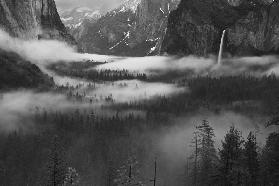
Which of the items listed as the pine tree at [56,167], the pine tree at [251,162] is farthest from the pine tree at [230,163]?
the pine tree at [56,167]

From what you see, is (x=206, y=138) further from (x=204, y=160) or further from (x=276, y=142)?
(x=276, y=142)

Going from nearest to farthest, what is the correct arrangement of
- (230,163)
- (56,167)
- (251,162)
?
(230,163) < (56,167) < (251,162)

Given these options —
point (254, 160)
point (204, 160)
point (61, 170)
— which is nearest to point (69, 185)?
point (61, 170)

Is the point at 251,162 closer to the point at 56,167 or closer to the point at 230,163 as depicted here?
the point at 230,163

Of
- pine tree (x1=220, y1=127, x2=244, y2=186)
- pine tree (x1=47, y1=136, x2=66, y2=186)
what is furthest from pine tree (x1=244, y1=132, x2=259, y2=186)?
pine tree (x1=47, y1=136, x2=66, y2=186)

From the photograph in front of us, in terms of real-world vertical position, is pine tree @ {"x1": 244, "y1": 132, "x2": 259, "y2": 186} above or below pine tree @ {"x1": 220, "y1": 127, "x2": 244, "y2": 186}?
below

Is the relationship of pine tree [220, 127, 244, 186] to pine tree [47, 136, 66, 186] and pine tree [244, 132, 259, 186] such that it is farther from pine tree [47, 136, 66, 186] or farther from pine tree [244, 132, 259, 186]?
pine tree [47, 136, 66, 186]

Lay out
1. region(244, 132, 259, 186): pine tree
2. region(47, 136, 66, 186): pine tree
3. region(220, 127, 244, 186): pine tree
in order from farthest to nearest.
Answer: region(244, 132, 259, 186): pine tree, region(47, 136, 66, 186): pine tree, region(220, 127, 244, 186): pine tree

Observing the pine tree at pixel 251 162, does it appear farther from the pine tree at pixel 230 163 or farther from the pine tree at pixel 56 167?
the pine tree at pixel 56 167

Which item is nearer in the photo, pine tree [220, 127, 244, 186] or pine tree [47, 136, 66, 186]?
pine tree [220, 127, 244, 186]

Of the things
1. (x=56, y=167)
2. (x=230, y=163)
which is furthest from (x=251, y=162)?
(x=56, y=167)

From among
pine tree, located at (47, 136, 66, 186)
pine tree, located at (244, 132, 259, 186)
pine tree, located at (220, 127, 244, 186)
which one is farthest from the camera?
pine tree, located at (244, 132, 259, 186)
